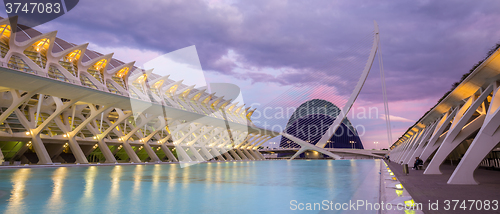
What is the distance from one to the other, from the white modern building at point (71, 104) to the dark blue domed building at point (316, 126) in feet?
130

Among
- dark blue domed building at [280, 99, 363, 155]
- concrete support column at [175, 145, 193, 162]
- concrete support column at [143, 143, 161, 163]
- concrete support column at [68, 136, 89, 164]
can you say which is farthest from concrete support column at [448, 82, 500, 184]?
dark blue domed building at [280, 99, 363, 155]

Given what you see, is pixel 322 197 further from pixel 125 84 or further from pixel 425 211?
pixel 125 84

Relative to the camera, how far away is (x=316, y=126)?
84.4 meters

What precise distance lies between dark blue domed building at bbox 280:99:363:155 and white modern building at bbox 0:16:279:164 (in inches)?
1559

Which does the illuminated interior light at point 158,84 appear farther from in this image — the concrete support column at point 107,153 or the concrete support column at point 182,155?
the concrete support column at point 107,153

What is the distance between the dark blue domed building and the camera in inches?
3172

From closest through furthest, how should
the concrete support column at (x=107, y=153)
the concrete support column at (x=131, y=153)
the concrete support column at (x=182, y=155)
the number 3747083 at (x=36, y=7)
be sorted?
the number 3747083 at (x=36, y=7) → the concrete support column at (x=107, y=153) → the concrete support column at (x=131, y=153) → the concrete support column at (x=182, y=155)

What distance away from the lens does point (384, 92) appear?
41.5 metres

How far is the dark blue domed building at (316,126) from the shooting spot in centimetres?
8056

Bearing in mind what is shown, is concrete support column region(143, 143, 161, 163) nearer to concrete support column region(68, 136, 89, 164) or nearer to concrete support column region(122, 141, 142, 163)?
concrete support column region(122, 141, 142, 163)

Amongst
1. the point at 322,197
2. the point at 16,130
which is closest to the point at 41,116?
the point at 16,130

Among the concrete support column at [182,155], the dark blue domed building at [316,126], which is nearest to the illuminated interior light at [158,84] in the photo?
the concrete support column at [182,155]

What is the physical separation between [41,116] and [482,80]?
29492mm

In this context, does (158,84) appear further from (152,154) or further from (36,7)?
(36,7)
